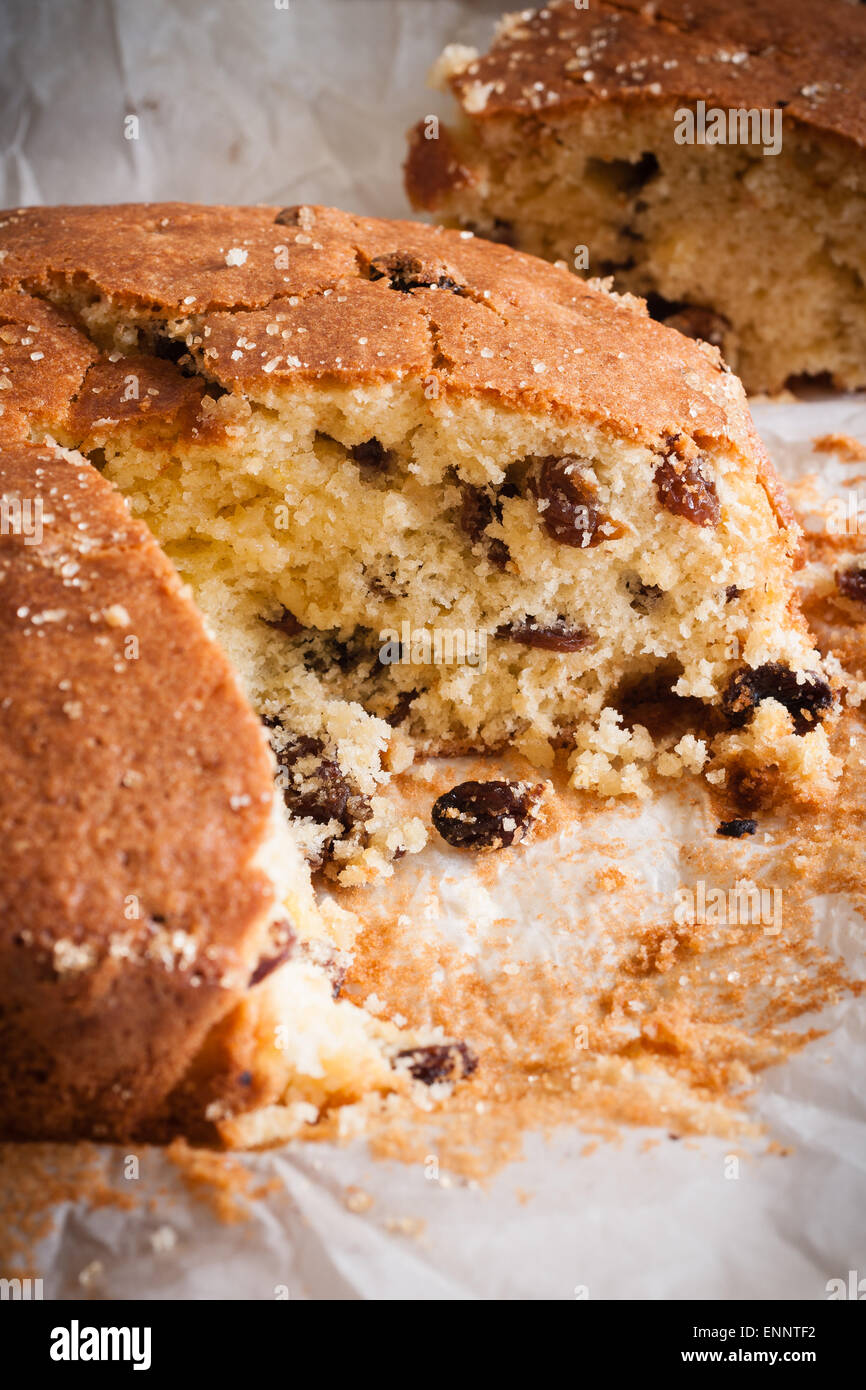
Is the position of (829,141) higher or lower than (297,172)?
lower

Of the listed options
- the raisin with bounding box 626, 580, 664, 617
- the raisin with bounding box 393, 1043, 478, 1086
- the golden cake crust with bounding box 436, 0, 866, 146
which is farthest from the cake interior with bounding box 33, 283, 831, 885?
the golden cake crust with bounding box 436, 0, 866, 146

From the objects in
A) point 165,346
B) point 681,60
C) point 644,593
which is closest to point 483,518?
point 644,593

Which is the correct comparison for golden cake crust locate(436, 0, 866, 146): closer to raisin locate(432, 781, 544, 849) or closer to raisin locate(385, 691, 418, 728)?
raisin locate(385, 691, 418, 728)

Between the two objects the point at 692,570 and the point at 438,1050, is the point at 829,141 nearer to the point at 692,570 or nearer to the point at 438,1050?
the point at 692,570

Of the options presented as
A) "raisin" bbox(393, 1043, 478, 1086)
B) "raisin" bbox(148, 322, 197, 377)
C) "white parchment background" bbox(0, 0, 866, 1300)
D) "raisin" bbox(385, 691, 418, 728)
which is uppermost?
"raisin" bbox(148, 322, 197, 377)

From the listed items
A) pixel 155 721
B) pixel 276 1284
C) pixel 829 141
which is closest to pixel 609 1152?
pixel 276 1284
